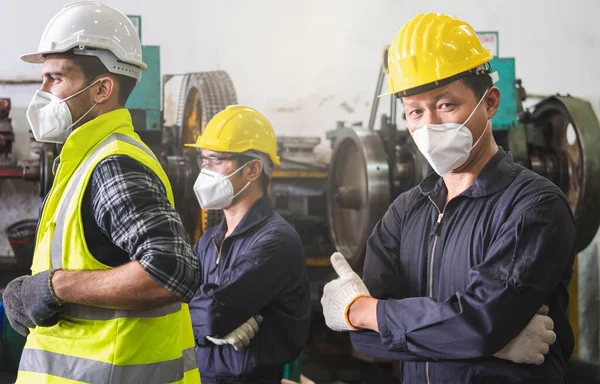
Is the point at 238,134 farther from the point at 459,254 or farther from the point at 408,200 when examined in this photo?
the point at 459,254

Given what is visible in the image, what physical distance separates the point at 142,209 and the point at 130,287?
15 cm

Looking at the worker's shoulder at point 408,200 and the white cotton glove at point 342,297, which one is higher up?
the worker's shoulder at point 408,200


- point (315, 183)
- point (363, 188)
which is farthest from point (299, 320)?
point (315, 183)

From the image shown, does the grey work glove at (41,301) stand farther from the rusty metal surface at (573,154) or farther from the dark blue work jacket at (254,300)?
the rusty metal surface at (573,154)

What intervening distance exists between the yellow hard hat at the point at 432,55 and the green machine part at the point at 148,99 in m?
2.59

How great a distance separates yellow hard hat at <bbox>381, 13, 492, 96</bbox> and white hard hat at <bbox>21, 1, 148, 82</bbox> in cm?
65

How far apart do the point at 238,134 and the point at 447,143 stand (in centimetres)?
144

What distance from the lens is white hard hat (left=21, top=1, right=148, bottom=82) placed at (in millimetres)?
1454

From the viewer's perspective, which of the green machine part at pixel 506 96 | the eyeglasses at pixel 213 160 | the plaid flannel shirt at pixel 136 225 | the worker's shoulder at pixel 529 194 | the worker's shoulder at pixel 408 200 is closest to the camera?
the plaid flannel shirt at pixel 136 225

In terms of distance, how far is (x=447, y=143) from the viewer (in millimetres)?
1473

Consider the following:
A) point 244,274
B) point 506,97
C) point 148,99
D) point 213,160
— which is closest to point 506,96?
point 506,97

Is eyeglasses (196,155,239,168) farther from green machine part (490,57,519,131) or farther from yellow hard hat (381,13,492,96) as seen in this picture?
green machine part (490,57,519,131)

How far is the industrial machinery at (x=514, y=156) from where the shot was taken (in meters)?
3.42

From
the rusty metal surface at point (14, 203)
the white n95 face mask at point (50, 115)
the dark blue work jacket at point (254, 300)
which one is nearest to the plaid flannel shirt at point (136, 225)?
the white n95 face mask at point (50, 115)
